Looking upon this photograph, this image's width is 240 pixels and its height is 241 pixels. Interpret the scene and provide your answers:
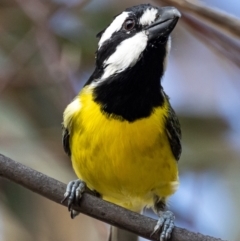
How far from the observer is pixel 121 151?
1798 millimetres

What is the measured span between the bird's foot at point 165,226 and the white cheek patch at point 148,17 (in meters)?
0.57

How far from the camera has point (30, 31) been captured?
262cm

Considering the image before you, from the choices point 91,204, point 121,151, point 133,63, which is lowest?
point 91,204

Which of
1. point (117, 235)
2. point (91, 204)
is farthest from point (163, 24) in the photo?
point (117, 235)

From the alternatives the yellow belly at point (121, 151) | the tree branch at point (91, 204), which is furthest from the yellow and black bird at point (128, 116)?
the tree branch at point (91, 204)

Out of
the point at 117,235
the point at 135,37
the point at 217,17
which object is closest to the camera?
the point at 217,17

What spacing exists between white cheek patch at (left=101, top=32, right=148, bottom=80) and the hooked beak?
29 millimetres

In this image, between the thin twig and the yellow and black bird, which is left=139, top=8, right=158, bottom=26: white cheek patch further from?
the thin twig

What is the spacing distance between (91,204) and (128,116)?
37 cm

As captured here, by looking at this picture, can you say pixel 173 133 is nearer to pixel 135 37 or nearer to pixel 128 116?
pixel 128 116

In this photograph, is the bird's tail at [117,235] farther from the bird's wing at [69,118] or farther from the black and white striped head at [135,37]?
the black and white striped head at [135,37]

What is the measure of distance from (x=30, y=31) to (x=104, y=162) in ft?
3.36

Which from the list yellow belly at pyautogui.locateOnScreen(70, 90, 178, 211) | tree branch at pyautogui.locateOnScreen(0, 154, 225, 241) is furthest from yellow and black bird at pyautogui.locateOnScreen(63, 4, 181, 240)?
tree branch at pyautogui.locateOnScreen(0, 154, 225, 241)

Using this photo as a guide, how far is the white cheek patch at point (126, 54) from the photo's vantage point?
1748 mm
